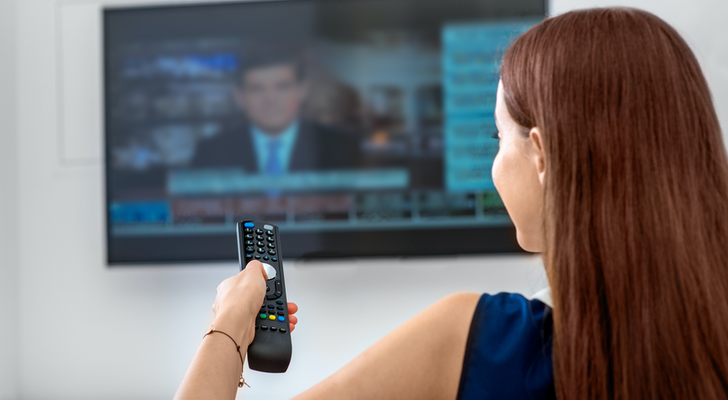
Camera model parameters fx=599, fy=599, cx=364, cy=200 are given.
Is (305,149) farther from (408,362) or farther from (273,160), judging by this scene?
(408,362)

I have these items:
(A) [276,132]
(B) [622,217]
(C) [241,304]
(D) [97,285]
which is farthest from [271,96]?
(B) [622,217]

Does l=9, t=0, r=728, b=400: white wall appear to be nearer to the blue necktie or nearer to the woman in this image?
the blue necktie

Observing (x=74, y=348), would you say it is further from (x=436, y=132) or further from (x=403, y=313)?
(x=436, y=132)

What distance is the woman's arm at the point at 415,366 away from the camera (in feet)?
2.10

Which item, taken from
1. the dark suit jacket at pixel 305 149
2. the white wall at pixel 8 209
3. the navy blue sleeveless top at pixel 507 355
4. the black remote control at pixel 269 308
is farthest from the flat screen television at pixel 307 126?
the navy blue sleeveless top at pixel 507 355

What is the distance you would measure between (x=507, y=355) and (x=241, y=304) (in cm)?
32

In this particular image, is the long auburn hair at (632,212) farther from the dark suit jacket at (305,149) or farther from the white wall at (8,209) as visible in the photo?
the white wall at (8,209)

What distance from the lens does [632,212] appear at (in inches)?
22.4

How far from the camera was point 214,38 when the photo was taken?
211 centimetres

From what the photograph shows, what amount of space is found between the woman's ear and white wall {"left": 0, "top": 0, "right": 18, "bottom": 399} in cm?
218

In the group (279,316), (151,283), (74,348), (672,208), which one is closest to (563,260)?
(672,208)

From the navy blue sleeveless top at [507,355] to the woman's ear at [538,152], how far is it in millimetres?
149

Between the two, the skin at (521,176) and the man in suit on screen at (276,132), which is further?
the man in suit on screen at (276,132)

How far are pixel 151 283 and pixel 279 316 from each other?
1533mm
